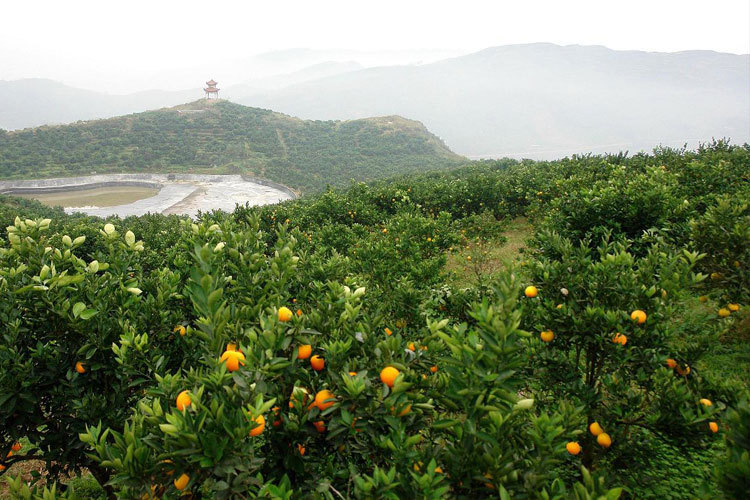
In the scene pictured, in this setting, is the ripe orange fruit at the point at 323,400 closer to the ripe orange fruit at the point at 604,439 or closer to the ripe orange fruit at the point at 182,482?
the ripe orange fruit at the point at 182,482

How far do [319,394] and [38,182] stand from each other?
4373 centimetres

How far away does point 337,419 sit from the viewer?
1446 millimetres

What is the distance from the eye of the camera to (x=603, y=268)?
2.33 metres

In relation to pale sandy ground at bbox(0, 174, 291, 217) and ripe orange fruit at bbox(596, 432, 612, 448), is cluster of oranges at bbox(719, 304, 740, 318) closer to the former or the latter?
ripe orange fruit at bbox(596, 432, 612, 448)

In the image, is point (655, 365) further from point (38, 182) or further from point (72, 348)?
point (38, 182)

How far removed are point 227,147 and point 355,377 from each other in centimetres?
5181

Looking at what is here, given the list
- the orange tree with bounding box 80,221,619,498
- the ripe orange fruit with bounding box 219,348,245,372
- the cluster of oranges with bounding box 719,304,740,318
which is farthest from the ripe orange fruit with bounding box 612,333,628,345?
the ripe orange fruit with bounding box 219,348,245,372

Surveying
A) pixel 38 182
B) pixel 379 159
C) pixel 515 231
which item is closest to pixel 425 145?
pixel 379 159

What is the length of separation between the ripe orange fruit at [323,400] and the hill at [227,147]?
37.3 meters

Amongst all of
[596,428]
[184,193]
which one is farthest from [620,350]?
[184,193]

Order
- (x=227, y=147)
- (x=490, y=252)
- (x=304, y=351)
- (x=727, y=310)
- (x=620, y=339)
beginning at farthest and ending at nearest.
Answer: (x=227, y=147) → (x=490, y=252) → (x=727, y=310) → (x=620, y=339) → (x=304, y=351)

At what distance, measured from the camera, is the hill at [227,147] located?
40.2 metres

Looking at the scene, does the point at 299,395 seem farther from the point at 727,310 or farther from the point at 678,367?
the point at 727,310

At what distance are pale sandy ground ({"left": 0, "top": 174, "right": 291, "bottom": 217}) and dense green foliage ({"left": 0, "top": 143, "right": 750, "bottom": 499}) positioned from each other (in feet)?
76.6
